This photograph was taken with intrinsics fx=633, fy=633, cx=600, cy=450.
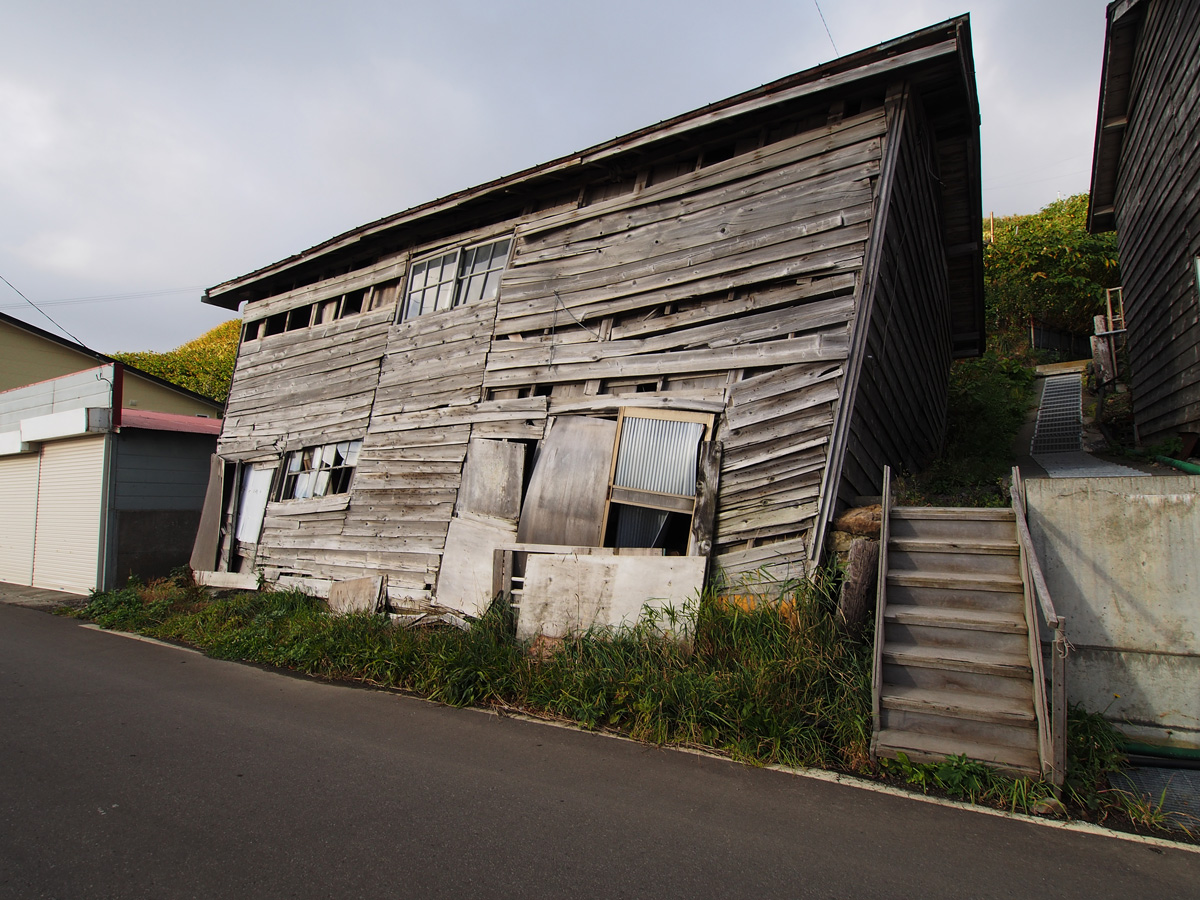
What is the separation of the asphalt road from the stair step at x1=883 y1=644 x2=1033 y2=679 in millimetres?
978

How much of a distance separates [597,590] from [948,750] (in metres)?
3.30

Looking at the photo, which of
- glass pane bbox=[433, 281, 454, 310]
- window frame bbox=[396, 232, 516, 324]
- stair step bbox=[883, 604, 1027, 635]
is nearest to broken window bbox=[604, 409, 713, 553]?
stair step bbox=[883, 604, 1027, 635]

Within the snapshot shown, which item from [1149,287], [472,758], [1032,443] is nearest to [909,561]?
[472,758]

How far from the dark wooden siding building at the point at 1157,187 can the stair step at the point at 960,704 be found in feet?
20.0

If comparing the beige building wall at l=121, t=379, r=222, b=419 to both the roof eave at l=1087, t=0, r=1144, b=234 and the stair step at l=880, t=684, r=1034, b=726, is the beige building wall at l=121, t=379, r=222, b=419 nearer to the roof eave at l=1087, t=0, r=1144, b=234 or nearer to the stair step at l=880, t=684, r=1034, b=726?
the stair step at l=880, t=684, r=1034, b=726

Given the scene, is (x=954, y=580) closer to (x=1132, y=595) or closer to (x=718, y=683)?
(x=1132, y=595)

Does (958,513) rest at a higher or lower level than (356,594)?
higher

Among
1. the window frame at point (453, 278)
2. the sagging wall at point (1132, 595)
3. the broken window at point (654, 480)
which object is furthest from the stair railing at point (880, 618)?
the window frame at point (453, 278)

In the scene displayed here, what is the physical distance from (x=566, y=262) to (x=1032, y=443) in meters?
9.36

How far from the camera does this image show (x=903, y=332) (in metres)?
8.19

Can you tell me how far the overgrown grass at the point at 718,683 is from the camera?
3.90 meters

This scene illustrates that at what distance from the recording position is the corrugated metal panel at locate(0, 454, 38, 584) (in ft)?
47.8

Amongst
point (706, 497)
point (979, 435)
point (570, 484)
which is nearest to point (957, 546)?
point (706, 497)

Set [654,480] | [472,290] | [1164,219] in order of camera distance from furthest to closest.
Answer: [472,290] < [1164,219] < [654,480]
